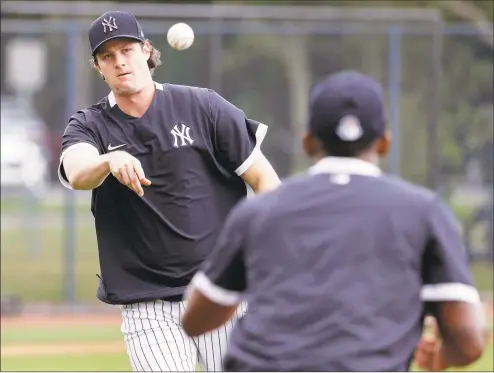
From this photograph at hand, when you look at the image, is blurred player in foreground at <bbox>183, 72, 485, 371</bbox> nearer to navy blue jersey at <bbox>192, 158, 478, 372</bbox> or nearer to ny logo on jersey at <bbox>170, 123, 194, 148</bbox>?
navy blue jersey at <bbox>192, 158, 478, 372</bbox>

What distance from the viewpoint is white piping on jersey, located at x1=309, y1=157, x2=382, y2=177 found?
11.2 ft

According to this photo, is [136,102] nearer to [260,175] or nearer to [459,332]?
[260,175]

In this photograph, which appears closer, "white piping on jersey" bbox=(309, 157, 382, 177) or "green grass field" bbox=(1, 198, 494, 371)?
"white piping on jersey" bbox=(309, 157, 382, 177)

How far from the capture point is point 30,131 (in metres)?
15.8

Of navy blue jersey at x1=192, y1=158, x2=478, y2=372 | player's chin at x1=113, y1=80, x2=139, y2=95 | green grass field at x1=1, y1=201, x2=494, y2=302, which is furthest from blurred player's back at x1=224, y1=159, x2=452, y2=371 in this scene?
green grass field at x1=1, y1=201, x2=494, y2=302

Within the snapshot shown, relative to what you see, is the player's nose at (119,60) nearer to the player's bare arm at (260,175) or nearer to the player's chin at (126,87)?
the player's chin at (126,87)

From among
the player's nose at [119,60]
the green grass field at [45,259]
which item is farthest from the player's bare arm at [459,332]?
the green grass field at [45,259]

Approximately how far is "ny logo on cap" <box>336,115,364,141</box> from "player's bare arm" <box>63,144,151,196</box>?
61.2 inches

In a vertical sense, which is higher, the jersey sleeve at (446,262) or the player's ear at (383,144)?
the player's ear at (383,144)

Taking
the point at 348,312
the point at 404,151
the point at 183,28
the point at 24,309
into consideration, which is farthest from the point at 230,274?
the point at 404,151

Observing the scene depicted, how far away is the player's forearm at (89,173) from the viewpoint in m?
5.17

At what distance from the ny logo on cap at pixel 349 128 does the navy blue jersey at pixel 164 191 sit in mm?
2410

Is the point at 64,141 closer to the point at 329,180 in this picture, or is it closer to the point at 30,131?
the point at 329,180

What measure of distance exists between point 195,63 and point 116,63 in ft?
33.2
